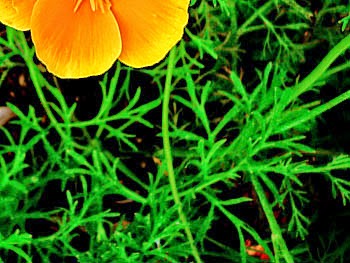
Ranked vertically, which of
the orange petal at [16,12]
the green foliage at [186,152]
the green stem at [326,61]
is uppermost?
the orange petal at [16,12]

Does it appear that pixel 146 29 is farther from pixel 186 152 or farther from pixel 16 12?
pixel 186 152

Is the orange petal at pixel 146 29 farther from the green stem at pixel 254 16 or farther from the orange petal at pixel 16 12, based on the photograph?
the green stem at pixel 254 16

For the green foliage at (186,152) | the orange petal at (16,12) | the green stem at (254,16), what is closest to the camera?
the orange petal at (16,12)

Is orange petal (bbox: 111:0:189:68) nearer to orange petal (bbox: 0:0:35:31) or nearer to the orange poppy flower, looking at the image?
the orange poppy flower

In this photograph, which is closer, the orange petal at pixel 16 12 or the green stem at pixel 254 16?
the orange petal at pixel 16 12

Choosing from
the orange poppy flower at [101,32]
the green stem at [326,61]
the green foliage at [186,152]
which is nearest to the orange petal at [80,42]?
the orange poppy flower at [101,32]

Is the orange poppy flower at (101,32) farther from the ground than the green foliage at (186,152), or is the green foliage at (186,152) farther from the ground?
the orange poppy flower at (101,32)

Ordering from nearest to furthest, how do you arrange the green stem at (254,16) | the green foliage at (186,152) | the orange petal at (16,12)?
the orange petal at (16,12) → the green foliage at (186,152) → the green stem at (254,16)

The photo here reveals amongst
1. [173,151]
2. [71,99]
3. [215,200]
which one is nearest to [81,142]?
[71,99]
